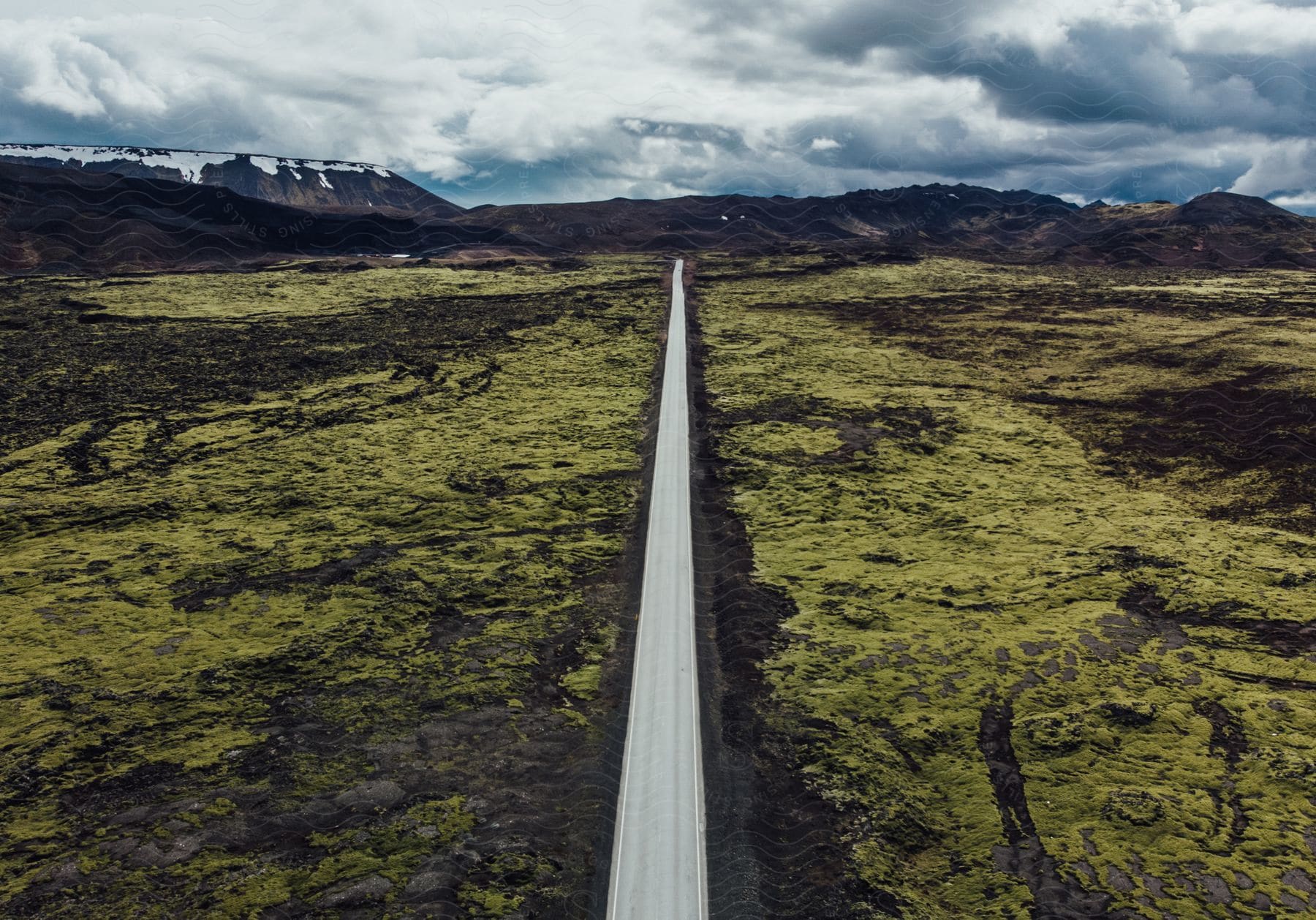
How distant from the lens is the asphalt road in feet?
29.6

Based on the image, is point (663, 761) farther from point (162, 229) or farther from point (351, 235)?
point (351, 235)

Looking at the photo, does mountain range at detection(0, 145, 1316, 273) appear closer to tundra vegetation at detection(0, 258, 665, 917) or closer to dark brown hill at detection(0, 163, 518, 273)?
dark brown hill at detection(0, 163, 518, 273)

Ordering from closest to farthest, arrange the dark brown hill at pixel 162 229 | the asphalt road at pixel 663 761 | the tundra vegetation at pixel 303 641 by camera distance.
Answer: the asphalt road at pixel 663 761 < the tundra vegetation at pixel 303 641 < the dark brown hill at pixel 162 229

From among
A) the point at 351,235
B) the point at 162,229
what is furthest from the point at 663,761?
the point at 351,235

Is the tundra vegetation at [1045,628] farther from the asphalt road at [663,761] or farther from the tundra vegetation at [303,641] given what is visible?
the tundra vegetation at [303,641]

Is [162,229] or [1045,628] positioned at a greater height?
[162,229]

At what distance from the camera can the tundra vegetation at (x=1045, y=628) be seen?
31.8 ft

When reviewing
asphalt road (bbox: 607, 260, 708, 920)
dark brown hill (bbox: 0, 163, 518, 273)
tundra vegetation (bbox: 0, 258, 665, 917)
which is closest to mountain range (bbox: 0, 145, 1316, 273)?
dark brown hill (bbox: 0, 163, 518, 273)

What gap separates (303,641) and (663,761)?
809 cm

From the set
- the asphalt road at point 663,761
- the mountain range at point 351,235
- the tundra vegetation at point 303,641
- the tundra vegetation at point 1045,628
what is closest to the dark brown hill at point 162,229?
the mountain range at point 351,235

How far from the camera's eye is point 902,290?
81.9 meters

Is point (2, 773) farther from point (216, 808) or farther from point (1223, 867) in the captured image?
point (1223, 867)

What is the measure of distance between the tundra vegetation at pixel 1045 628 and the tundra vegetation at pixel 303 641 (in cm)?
454

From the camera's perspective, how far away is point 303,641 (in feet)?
48.0
